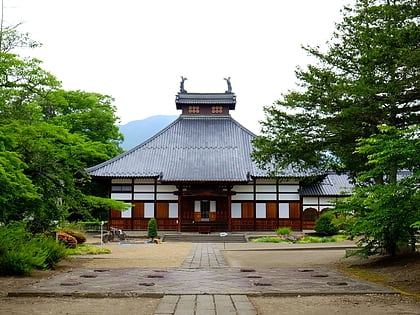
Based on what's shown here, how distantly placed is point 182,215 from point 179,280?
22.6 metres

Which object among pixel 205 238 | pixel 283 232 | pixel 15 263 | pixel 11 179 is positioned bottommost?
pixel 205 238

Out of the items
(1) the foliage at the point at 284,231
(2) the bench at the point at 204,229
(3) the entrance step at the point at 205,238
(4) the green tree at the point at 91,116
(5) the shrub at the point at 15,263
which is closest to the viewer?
(5) the shrub at the point at 15,263

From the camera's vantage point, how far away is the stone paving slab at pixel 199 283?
8508 millimetres

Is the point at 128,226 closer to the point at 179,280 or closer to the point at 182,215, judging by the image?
the point at 182,215

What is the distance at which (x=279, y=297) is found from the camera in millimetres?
8289

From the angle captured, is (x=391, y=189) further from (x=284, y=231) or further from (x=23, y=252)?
(x=284, y=231)

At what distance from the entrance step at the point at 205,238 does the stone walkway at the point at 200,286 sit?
1716 cm

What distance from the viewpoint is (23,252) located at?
11.9 m

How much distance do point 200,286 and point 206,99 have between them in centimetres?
3192

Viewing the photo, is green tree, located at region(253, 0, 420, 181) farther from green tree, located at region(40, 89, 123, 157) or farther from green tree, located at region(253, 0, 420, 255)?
green tree, located at region(40, 89, 123, 157)

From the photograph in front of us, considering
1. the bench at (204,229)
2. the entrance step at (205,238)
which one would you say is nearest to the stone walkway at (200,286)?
the entrance step at (205,238)

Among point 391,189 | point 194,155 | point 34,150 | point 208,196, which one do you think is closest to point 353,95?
point 391,189

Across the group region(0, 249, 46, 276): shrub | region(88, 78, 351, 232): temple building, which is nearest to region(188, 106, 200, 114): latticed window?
region(88, 78, 351, 232): temple building

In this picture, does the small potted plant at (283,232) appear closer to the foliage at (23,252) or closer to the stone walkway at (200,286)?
the foliage at (23,252)
